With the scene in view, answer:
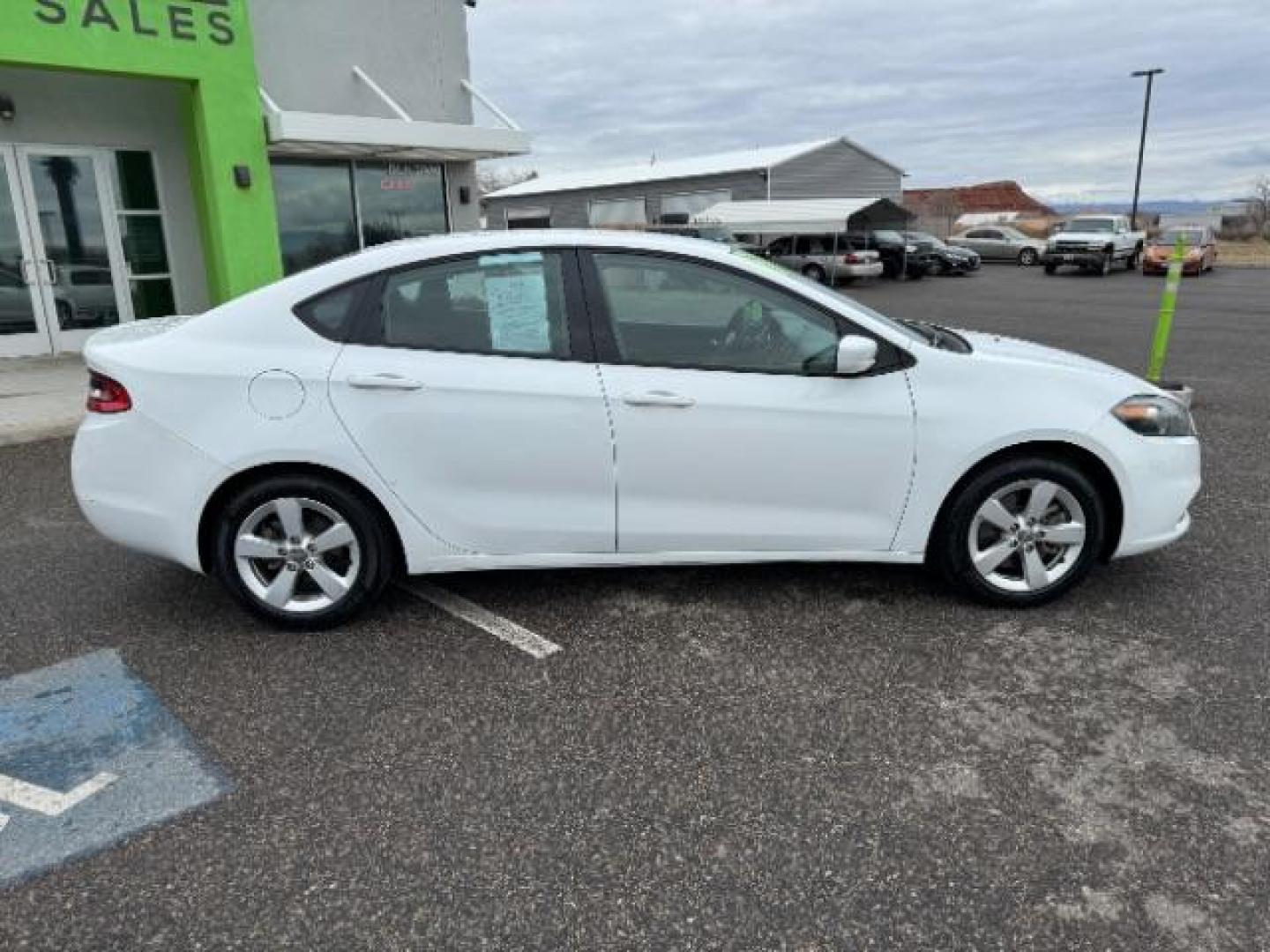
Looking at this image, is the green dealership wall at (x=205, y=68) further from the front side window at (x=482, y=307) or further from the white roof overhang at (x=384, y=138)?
the front side window at (x=482, y=307)

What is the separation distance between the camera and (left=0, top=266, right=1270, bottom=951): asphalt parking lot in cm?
225

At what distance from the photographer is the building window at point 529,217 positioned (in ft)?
150

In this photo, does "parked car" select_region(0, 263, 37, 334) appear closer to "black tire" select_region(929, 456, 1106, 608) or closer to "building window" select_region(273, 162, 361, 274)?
"building window" select_region(273, 162, 361, 274)

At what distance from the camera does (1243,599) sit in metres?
3.98

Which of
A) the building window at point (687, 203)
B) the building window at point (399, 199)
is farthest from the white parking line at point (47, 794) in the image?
the building window at point (687, 203)

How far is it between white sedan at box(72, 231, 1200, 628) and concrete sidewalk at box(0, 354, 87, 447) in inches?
163

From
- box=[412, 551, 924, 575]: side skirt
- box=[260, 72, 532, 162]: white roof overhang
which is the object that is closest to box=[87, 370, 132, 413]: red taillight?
box=[412, 551, 924, 575]: side skirt

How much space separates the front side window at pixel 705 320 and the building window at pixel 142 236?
28.9 ft

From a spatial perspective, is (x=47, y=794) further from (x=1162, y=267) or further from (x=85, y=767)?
(x=1162, y=267)

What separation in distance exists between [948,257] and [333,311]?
105 feet

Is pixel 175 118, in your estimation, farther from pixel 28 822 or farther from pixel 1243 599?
pixel 1243 599

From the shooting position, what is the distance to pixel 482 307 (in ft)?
→ 11.9

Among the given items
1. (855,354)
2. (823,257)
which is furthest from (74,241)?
(823,257)

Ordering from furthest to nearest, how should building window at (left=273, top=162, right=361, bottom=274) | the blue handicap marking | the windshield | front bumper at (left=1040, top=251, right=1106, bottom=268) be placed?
front bumper at (left=1040, top=251, right=1106, bottom=268) < the windshield < building window at (left=273, top=162, right=361, bottom=274) < the blue handicap marking
